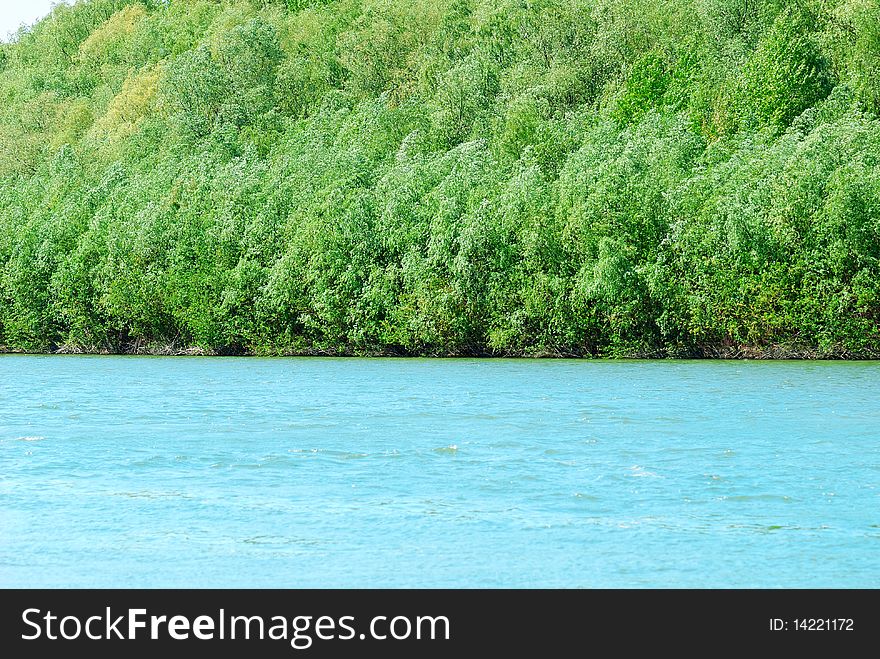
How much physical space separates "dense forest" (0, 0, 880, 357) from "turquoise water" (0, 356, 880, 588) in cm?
1645

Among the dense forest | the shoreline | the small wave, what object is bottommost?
the shoreline

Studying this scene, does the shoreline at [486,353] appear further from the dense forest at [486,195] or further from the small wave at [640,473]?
the small wave at [640,473]

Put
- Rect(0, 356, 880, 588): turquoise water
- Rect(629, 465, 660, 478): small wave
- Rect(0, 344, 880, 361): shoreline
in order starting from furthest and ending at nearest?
Rect(0, 344, 880, 361): shoreline → Rect(629, 465, 660, 478): small wave → Rect(0, 356, 880, 588): turquoise water

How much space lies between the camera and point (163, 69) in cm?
8906

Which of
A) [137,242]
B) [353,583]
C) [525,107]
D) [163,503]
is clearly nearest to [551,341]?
[525,107]

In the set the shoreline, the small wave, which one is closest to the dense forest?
the shoreline

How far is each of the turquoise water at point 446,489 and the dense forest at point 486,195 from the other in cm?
1645

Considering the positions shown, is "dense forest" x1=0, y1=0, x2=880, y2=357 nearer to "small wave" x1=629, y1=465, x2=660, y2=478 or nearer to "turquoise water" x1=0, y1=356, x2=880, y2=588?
"turquoise water" x1=0, y1=356, x2=880, y2=588

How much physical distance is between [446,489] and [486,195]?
3953 cm

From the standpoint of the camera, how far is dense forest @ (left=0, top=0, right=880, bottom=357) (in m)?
47.7

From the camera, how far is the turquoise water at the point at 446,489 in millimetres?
11828

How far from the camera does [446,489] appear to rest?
53.7 feet
